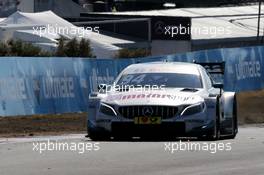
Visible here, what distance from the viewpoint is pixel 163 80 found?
55.0 ft

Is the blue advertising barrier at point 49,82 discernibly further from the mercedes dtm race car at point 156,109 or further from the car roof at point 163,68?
the mercedes dtm race car at point 156,109

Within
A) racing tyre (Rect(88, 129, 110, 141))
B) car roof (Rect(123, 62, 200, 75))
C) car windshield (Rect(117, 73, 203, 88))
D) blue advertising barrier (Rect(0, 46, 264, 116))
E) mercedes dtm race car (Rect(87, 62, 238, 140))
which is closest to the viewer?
mercedes dtm race car (Rect(87, 62, 238, 140))

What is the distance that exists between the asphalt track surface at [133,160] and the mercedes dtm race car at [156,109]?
289 mm

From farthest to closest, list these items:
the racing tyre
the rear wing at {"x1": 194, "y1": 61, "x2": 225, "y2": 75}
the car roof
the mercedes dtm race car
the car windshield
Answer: the rear wing at {"x1": 194, "y1": 61, "x2": 225, "y2": 75} → the car roof → the car windshield → the racing tyre → the mercedes dtm race car

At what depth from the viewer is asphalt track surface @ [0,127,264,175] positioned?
1239 cm

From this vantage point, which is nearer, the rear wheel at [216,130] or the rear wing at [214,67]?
the rear wheel at [216,130]

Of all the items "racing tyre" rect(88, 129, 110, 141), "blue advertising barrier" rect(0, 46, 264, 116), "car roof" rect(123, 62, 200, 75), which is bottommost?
"blue advertising barrier" rect(0, 46, 264, 116)

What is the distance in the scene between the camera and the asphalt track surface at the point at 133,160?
1239cm

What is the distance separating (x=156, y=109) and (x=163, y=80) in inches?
54.2

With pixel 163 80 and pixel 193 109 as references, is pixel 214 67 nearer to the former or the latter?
pixel 163 80

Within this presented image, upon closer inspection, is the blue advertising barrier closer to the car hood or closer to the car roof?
the car roof

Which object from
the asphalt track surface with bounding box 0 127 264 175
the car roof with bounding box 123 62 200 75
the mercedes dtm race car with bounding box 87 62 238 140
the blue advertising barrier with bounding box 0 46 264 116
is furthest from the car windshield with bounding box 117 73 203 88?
the blue advertising barrier with bounding box 0 46 264 116

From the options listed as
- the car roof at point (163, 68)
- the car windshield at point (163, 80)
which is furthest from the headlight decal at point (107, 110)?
the car roof at point (163, 68)

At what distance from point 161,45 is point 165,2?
39.0 meters
